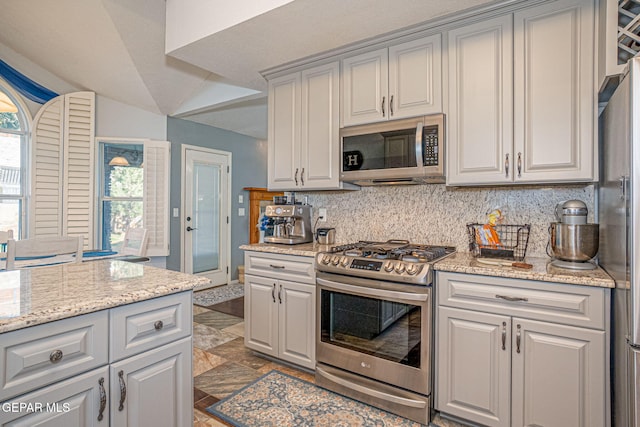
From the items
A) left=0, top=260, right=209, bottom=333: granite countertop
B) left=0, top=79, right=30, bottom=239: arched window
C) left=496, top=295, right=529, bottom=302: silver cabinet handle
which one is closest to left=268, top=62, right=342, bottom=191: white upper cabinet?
left=496, top=295, right=529, bottom=302: silver cabinet handle

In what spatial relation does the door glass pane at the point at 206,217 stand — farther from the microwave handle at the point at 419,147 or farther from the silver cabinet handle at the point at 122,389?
the silver cabinet handle at the point at 122,389

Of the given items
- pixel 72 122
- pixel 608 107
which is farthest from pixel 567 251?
pixel 72 122

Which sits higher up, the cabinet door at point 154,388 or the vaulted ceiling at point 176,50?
the vaulted ceiling at point 176,50

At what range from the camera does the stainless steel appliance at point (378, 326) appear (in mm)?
1863

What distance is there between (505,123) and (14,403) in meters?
2.47

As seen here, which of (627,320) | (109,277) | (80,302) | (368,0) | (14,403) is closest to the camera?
(14,403)

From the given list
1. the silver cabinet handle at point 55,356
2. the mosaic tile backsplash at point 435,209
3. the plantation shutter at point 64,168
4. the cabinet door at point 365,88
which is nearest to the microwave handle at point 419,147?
the cabinet door at point 365,88

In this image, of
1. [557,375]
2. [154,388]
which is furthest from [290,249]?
[557,375]

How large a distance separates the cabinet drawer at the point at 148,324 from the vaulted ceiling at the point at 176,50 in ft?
5.85

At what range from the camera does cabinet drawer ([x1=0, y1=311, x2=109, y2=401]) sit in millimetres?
917

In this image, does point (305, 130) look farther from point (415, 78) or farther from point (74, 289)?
point (74, 289)

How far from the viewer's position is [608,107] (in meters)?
1.62

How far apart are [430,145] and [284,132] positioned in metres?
1.29

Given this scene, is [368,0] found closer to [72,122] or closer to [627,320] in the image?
[627,320]
